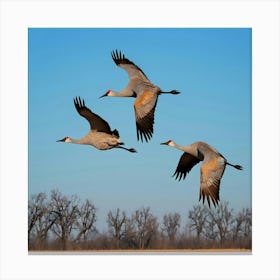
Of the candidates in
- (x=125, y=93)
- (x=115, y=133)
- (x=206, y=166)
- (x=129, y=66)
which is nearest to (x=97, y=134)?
(x=115, y=133)

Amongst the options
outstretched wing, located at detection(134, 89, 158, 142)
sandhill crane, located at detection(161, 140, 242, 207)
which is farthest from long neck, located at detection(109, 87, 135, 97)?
sandhill crane, located at detection(161, 140, 242, 207)

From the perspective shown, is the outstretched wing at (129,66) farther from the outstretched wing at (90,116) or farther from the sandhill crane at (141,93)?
the outstretched wing at (90,116)

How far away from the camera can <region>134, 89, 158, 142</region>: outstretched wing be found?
727 cm

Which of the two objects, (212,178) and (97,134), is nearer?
(212,178)

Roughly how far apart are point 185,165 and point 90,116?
46.3 inches

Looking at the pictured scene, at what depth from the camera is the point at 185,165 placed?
24.0ft

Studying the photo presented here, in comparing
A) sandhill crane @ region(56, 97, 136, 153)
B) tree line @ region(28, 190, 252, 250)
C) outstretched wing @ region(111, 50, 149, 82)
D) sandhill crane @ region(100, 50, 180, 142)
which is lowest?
tree line @ region(28, 190, 252, 250)

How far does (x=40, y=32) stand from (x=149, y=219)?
7.77 feet

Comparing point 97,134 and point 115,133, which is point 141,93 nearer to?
point 115,133

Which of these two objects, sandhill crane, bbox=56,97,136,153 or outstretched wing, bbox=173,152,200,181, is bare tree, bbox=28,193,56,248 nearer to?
sandhill crane, bbox=56,97,136,153

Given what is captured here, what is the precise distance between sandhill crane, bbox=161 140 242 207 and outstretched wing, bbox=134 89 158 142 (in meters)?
0.24
